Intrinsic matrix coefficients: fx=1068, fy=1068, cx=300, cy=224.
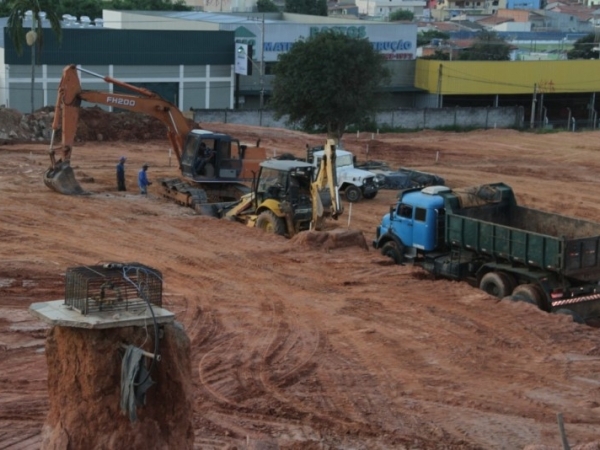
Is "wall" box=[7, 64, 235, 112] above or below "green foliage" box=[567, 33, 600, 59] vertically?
below

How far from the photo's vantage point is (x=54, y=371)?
442 inches

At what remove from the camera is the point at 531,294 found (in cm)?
2230

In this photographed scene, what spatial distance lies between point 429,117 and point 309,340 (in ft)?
157

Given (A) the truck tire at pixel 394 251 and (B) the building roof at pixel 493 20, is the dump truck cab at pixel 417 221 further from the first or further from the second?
(B) the building roof at pixel 493 20

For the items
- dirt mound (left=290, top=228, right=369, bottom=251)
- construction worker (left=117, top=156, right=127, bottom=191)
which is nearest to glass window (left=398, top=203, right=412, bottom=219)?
dirt mound (left=290, top=228, right=369, bottom=251)

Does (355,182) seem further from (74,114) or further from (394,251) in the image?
(394,251)

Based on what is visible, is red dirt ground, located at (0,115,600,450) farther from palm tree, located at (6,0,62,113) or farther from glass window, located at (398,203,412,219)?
palm tree, located at (6,0,62,113)

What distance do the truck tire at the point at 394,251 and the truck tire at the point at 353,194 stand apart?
9963mm

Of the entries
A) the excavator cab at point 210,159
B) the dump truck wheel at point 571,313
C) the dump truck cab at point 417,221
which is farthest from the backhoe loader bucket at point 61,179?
the dump truck wheel at point 571,313

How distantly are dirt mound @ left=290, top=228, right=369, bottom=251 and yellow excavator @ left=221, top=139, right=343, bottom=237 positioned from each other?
0.93m

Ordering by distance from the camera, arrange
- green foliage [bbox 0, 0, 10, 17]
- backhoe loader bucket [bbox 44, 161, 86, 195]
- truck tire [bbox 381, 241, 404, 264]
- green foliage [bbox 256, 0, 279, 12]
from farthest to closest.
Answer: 1. green foliage [bbox 256, 0, 279, 12]
2. green foliage [bbox 0, 0, 10, 17]
3. backhoe loader bucket [bbox 44, 161, 86, 195]
4. truck tire [bbox 381, 241, 404, 264]

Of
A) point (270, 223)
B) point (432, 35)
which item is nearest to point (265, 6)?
point (432, 35)

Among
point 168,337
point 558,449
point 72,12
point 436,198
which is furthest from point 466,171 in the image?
point 72,12

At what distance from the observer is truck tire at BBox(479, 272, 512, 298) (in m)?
23.0
